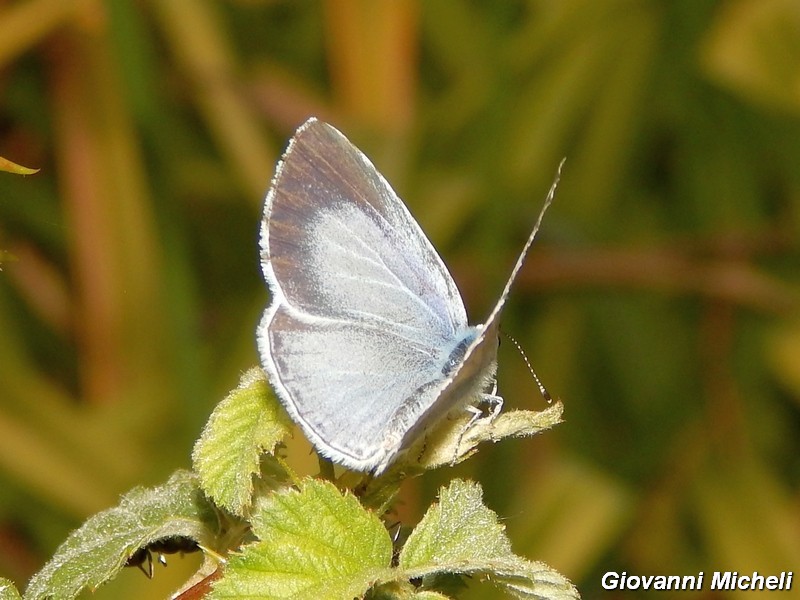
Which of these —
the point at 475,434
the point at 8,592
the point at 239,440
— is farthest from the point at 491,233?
the point at 8,592

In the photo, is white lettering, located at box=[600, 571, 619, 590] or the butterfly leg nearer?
the butterfly leg

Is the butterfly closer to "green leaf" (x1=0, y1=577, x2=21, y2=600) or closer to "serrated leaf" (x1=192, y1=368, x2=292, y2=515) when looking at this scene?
"serrated leaf" (x1=192, y1=368, x2=292, y2=515)

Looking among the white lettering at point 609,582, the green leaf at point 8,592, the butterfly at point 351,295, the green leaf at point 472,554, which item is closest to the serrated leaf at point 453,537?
the green leaf at point 472,554

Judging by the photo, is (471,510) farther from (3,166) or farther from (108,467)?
(108,467)

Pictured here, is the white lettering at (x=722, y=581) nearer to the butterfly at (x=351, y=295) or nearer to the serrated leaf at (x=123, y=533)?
the butterfly at (x=351, y=295)

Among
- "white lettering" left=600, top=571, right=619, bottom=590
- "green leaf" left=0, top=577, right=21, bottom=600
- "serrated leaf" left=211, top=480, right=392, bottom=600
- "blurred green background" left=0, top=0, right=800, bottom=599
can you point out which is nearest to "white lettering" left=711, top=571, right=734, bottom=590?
"blurred green background" left=0, top=0, right=800, bottom=599

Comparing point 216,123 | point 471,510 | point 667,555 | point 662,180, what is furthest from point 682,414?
point 471,510
